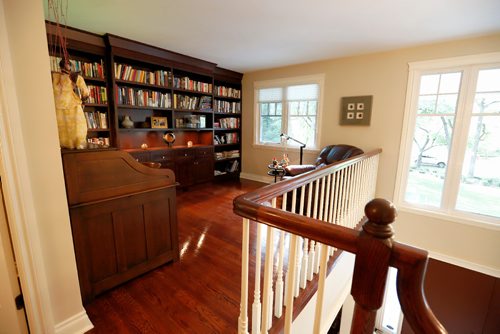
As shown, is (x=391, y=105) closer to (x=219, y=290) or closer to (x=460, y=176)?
(x=460, y=176)

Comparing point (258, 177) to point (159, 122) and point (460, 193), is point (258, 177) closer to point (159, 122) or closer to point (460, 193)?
point (159, 122)

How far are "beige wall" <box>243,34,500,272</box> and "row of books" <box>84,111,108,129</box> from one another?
136 inches

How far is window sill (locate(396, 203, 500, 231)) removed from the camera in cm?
294

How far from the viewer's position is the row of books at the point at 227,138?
16.9 ft

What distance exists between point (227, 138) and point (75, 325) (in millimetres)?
4373

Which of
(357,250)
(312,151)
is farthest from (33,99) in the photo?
(312,151)

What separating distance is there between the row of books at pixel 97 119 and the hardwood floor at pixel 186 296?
2.04 meters

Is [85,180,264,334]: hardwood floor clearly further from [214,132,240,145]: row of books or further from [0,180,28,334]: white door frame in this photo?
[214,132,240,145]: row of books

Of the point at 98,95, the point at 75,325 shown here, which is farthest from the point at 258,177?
the point at 75,325

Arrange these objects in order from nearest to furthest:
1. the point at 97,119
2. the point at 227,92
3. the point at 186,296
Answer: the point at 186,296, the point at 97,119, the point at 227,92

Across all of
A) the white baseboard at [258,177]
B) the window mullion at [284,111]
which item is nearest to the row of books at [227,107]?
the window mullion at [284,111]

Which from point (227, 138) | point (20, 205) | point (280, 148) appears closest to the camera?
point (20, 205)

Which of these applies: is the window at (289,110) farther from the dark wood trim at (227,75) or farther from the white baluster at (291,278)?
the white baluster at (291,278)

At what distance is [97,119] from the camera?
10.7 ft
